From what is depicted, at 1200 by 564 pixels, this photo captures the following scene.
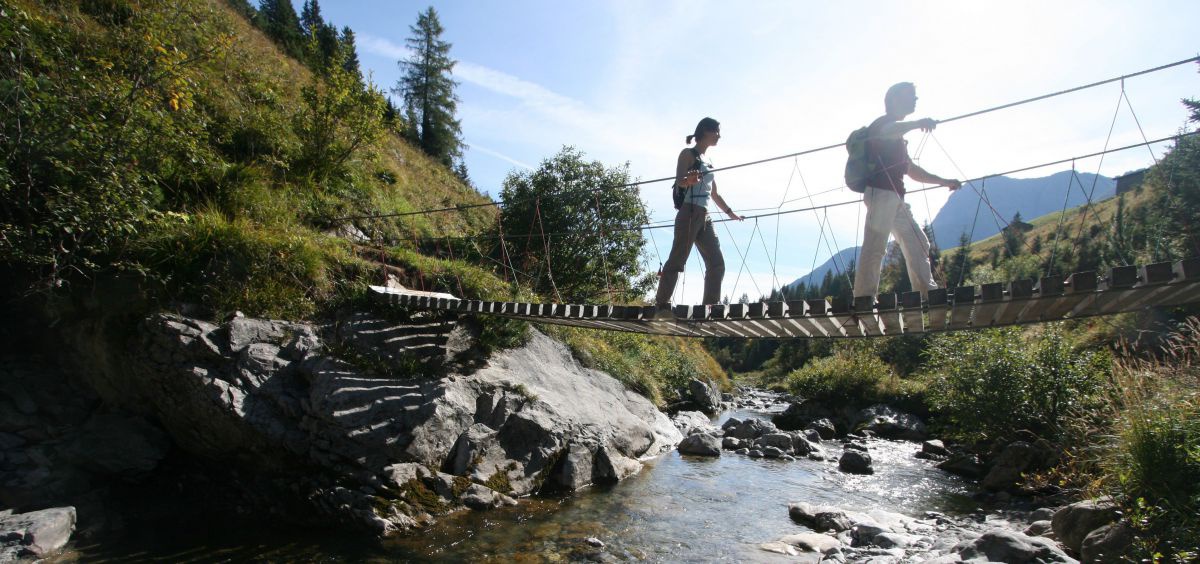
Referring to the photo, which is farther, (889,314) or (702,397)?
(702,397)

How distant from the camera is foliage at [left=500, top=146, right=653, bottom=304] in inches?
505

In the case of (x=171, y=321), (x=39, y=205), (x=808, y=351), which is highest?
(x=39, y=205)

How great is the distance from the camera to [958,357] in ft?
34.4

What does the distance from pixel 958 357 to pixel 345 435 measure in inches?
413

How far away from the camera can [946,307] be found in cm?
369

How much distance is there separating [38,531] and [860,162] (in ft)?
23.0

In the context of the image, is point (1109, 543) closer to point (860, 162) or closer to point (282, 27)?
point (860, 162)

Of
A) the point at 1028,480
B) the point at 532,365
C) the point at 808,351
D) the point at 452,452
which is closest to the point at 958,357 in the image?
the point at 1028,480

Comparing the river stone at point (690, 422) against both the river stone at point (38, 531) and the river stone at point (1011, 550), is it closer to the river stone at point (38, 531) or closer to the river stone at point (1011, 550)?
the river stone at point (1011, 550)

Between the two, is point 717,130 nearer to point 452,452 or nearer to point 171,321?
point 452,452

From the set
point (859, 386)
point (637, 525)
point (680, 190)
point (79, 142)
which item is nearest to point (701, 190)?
point (680, 190)

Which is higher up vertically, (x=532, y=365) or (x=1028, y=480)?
(x=532, y=365)

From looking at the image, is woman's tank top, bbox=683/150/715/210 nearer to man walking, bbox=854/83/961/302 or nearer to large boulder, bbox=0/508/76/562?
man walking, bbox=854/83/961/302

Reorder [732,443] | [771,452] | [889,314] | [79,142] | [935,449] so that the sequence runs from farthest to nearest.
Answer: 1. [935,449]
2. [732,443]
3. [771,452]
4. [79,142]
5. [889,314]
